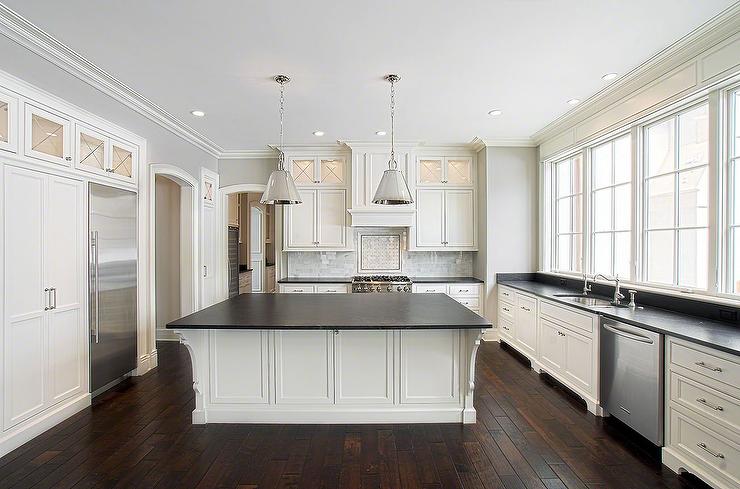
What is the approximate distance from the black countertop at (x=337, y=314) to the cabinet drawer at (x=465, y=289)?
5.71 ft

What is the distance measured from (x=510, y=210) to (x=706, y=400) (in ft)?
11.5

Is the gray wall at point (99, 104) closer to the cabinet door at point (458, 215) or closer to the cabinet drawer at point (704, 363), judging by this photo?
the cabinet door at point (458, 215)

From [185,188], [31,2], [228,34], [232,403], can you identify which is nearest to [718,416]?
[232,403]

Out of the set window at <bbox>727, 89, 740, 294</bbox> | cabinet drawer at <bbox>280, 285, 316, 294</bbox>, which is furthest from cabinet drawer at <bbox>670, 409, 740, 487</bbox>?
cabinet drawer at <bbox>280, 285, 316, 294</bbox>

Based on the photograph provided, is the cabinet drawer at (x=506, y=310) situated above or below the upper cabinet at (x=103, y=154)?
below

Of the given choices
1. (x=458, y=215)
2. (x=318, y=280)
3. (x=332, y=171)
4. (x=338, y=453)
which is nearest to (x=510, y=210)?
(x=458, y=215)

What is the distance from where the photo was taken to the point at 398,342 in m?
2.93

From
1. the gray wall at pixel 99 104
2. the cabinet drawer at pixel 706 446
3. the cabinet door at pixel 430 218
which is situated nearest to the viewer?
the cabinet drawer at pixel 706 446

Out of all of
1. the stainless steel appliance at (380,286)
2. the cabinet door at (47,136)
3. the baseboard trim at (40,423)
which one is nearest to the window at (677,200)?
the stainless steel appliance at (380,286)

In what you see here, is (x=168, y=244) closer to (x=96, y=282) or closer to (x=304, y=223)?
(x=304, y=223)

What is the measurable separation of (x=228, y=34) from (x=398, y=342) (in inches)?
98.7

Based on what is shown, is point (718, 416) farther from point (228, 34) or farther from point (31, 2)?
point (31, 2)

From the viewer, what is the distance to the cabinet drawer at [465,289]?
17.8 feet

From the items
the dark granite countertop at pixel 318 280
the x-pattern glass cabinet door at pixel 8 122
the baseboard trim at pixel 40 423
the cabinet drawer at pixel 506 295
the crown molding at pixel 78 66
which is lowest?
the baseboard trim at pixel 40 423
